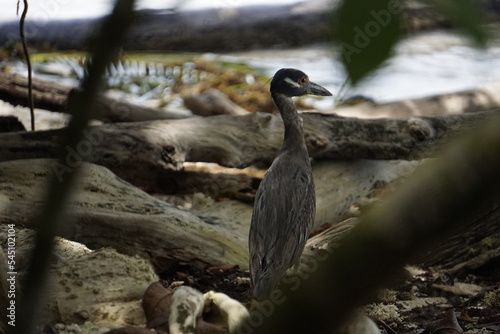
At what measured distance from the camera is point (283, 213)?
3984 millimetres

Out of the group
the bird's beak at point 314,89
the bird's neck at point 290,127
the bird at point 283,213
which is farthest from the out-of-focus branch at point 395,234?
the bird's beak at point 314,89

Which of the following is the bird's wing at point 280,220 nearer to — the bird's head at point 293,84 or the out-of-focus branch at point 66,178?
the bird's head at point 293,84

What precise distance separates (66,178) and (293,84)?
13.6ft

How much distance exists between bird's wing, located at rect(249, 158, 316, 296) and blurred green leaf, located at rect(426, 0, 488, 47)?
3141 millimetres

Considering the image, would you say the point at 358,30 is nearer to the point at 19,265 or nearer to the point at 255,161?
the point at 19,265

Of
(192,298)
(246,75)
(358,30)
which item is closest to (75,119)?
(358,30)

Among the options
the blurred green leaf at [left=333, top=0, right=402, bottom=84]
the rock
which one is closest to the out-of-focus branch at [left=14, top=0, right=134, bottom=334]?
the blurred green leaf at [left=333, top=0, right=402, bottom=84]

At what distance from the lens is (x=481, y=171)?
567 millimetres

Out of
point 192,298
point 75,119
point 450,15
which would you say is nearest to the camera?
point 450,15

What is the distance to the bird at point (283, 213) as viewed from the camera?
145 inches

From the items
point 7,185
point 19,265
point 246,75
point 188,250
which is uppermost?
point 19,265

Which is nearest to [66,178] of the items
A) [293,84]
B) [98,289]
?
[98,289]

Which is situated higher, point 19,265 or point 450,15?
point 450,15

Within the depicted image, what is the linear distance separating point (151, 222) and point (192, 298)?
1.35 m
